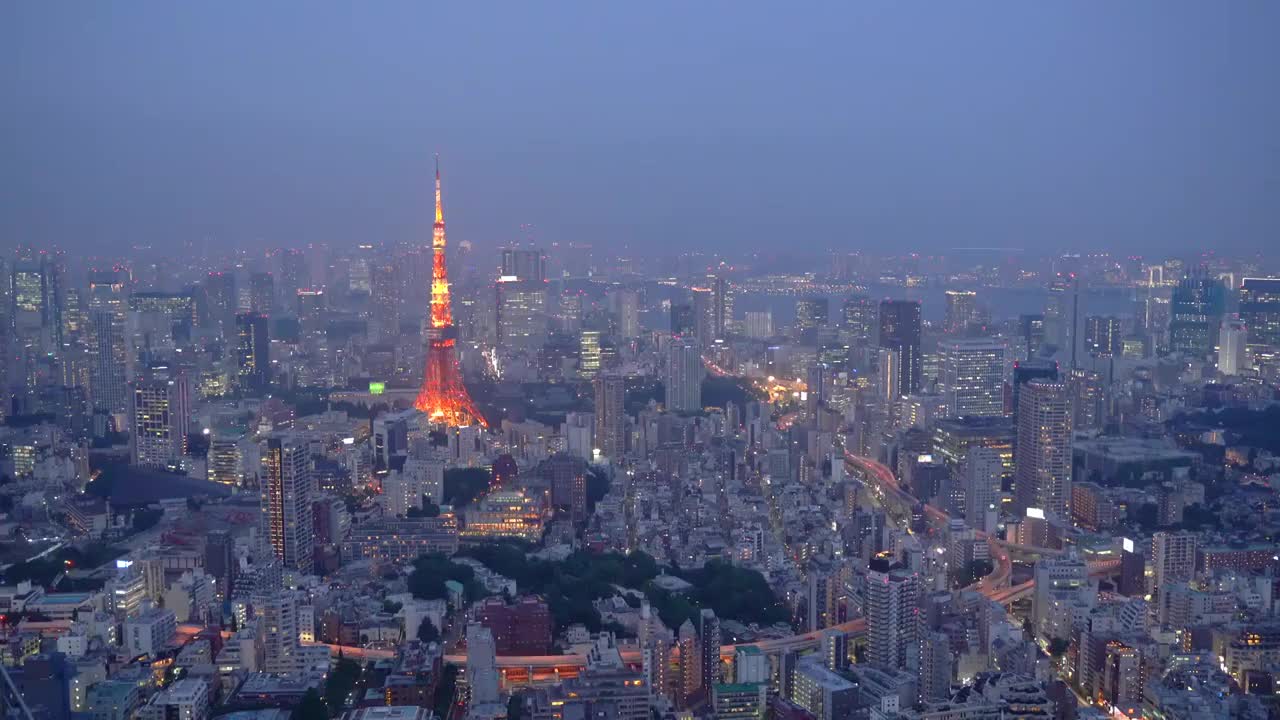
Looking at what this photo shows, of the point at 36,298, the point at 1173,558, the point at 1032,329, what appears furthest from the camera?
the point at 1032,329

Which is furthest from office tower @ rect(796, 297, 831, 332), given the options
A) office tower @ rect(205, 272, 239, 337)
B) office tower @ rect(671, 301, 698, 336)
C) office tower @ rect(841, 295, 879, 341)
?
office tower @ rect(205, 272, 239, 337)

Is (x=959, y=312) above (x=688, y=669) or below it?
above

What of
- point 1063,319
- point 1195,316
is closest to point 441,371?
point 1063,319

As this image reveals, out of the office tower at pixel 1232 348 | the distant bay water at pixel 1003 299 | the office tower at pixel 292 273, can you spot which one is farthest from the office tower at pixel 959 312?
the office tower at pixel 292 273

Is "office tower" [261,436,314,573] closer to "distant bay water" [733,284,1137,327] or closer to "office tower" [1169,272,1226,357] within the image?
"office tower" [1169,272,1226,357]

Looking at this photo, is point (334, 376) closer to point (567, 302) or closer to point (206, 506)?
point (567, 302)

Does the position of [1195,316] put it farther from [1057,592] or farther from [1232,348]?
[1057,592]
